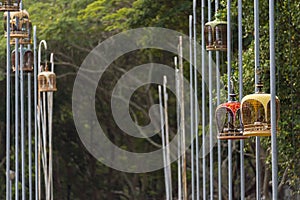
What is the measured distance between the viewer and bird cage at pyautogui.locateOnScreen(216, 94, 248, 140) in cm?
1041

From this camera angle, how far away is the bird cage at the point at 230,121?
10406 mm

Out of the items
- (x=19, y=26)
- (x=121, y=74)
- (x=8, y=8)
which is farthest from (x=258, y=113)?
(x=121, y=74)

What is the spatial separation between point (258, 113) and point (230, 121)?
1213 millimetres

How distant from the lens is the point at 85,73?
24516 mm

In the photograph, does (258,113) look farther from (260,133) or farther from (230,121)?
(230,121)

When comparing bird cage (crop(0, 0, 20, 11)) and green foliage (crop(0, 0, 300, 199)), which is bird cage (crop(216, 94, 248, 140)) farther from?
bird cage (crop(0, 0, 20, 11))

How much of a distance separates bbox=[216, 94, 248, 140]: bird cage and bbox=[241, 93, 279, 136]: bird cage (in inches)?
38.2

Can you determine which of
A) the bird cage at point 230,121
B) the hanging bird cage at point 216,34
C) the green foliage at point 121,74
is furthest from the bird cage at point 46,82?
the bird cage at point 230,121

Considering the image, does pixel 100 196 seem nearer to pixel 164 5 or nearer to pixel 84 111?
pixel 84 111

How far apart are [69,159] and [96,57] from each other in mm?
3369

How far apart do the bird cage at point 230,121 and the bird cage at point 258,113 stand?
97cm

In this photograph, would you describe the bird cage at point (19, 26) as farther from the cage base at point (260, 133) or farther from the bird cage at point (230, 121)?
the cage base at point (260, 133)

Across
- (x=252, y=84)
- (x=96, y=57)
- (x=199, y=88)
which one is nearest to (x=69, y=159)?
(x=96, y=57)

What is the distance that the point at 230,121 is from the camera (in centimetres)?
1048
